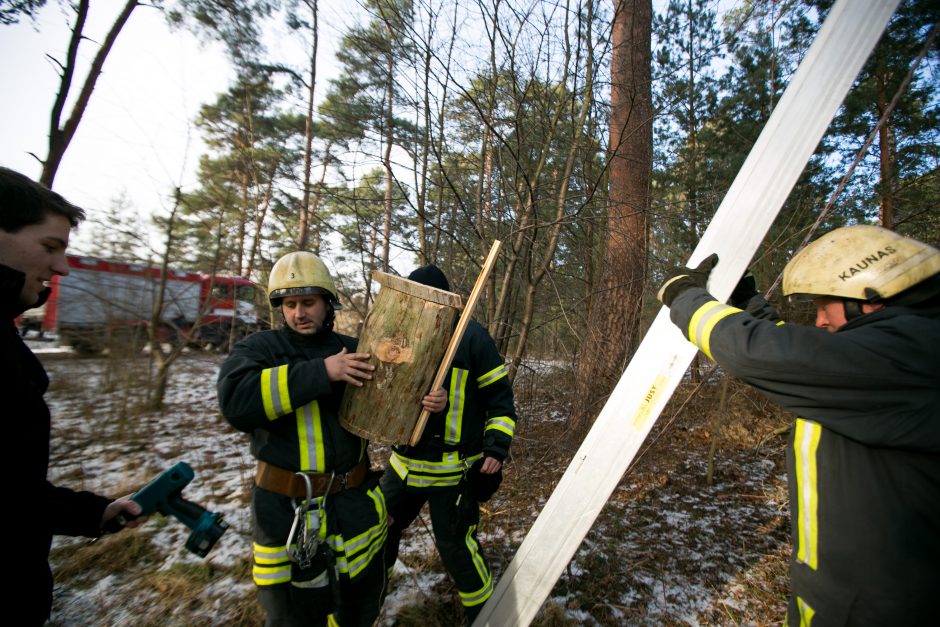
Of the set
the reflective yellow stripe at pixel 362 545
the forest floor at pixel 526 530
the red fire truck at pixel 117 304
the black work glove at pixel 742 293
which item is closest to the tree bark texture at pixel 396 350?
the reflective yellow stripe at pixel 362 545

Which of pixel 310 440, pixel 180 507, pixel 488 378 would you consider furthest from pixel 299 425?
pixel 488 378

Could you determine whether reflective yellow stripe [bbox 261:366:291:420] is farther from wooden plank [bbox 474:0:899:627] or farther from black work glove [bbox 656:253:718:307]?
black work glove [bbox 656:253:718:307]

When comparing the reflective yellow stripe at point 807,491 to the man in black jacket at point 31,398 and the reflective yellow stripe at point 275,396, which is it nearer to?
the reflective yellow stripe at point 275,396

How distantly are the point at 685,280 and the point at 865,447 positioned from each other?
723 millimetres

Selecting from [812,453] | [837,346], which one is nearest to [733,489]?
[812,453]

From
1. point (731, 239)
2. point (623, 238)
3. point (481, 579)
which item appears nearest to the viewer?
point (731, 239)

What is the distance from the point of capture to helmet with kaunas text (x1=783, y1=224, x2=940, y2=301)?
1.15 metres

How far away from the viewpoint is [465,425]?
2.41 m

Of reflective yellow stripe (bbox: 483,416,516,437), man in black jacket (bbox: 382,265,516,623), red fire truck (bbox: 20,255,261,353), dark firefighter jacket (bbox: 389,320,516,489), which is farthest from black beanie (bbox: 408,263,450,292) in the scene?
red fire truck (bbox: 20,255,261,353)

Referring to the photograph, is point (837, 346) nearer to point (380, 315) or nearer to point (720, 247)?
point (720, 247)

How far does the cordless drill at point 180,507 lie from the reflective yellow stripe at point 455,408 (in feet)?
3.92

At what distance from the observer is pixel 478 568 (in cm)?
227

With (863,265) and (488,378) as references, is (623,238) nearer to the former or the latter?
(488,378)

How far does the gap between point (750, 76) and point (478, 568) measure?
26.2 feet
